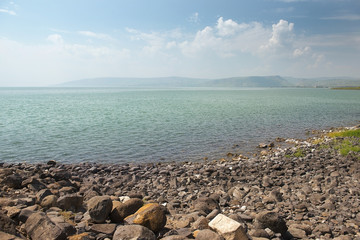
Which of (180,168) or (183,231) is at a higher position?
(183,231)

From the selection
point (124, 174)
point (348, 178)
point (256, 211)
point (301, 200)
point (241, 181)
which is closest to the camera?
point (256, 211)

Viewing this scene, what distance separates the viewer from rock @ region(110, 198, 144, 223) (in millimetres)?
8703

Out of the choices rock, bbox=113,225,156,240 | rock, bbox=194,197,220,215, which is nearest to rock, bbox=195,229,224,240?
rock, bbox=113,225,156,240

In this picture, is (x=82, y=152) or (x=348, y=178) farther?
(x=82, y=152)

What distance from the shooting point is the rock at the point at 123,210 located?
343 inches

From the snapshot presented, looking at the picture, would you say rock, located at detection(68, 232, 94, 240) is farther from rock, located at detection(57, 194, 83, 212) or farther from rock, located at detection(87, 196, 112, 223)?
rock, located at detection(57, 194, 83, 212)

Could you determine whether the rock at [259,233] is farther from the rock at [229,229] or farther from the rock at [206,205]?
the rock at [206,205]

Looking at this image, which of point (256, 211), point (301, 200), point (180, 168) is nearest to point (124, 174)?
point (180, 168)

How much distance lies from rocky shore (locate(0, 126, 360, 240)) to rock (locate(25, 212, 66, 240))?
1.1 inches

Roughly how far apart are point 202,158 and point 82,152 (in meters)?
11.3

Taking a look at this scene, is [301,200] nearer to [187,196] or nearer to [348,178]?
[348,178]

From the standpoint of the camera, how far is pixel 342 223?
9.14 meters

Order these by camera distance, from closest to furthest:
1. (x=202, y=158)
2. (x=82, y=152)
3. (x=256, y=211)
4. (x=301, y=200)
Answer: (x=256, y=211), (x=301, y=200), (x=202, y=158), (x=82, y=152)

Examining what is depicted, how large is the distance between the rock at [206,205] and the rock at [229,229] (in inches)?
112
